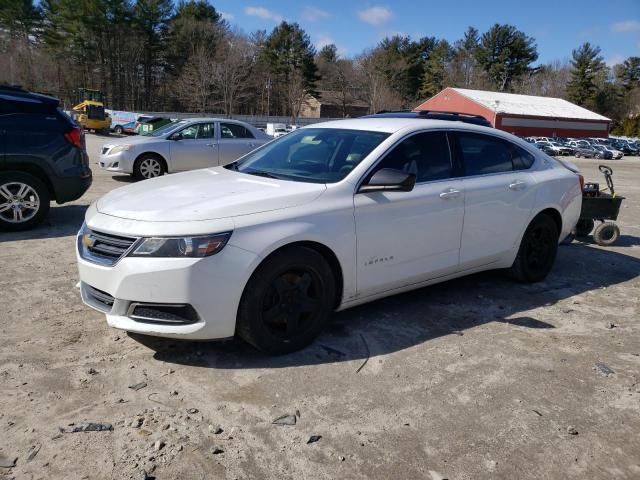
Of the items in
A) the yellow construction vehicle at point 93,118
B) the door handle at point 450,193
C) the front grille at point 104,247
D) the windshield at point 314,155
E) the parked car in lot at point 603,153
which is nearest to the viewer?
the front grille at point 104,247

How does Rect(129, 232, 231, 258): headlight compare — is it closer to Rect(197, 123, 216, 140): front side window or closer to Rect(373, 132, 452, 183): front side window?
Rect(373, 132, 452, 183): front side window

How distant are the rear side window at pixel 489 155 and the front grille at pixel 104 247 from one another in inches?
116

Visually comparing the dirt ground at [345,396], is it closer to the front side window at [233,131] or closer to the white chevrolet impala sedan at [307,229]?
the white chevrolet impala sedan at [307,229]

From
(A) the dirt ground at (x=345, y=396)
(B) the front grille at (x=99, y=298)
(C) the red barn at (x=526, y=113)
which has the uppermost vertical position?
(C) the red barn at (x=526, y=113)

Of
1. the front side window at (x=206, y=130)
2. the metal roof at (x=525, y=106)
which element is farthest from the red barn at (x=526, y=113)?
the front side window at (x=206, y=130)

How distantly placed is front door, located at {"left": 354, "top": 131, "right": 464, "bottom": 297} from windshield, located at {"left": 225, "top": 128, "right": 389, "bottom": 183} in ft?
0.81

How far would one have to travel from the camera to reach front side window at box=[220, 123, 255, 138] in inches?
492

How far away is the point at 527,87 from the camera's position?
85000 mm

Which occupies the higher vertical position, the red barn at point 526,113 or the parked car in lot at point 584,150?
the red barn at point 526,113

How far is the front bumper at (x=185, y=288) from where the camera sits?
123 inches

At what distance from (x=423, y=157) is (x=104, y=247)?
102 inches

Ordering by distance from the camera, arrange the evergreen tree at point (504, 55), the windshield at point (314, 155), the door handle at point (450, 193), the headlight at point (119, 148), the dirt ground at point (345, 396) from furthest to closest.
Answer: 1. the evergreen tree at point (504, 55)
2. the headlight at point (119, 148)
3. the door handle at point (450, 193)
4. the windshield at point (314, 155)
5. the dirt ground at point (345, 396)

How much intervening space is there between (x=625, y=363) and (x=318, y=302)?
7.61 ft

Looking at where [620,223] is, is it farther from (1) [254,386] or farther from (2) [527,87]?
(2) [527,87]
